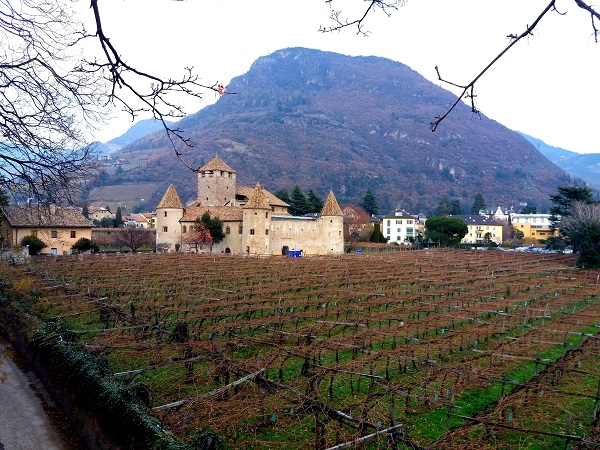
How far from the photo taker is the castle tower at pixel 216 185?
58500mm

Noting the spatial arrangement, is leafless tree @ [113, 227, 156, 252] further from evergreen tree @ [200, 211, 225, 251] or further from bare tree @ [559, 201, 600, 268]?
bare tree @ [559, 201, 600, 268]

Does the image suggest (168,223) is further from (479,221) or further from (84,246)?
(479,221)

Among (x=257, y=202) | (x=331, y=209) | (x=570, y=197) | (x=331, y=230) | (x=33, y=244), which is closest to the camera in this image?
(x=33, y=244)

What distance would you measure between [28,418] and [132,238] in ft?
152

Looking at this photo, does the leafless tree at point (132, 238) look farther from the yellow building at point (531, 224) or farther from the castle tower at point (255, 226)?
the yellow building at point (531, 224)

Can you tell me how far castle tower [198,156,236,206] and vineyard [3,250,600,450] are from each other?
30068 millimetres

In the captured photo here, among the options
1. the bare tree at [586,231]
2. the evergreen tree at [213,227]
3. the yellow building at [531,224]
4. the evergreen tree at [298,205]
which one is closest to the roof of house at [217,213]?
the evergreen tree at [213,227]

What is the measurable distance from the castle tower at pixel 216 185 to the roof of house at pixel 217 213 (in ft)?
9.97

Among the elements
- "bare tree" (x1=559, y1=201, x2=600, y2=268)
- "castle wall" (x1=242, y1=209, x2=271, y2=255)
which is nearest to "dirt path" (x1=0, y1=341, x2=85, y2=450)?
"castle wall" (x1=242, y1=209, x2=271, y2=255)

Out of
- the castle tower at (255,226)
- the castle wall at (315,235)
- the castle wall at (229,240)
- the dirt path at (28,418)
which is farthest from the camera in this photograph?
the castle wall at (315,235)

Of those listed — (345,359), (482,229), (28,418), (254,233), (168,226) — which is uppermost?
(168,226)

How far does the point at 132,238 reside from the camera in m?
55.3

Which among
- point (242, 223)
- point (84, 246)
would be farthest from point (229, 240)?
point (84, 246)

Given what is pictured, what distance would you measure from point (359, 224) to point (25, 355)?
7304 centimetres
